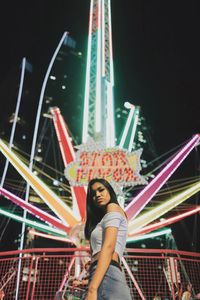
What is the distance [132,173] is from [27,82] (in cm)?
4053

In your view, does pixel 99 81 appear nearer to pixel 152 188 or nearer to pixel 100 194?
pixel 152 188

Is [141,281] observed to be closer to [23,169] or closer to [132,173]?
[132,173]

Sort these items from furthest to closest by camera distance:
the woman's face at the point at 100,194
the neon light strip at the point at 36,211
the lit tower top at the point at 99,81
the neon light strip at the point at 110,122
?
the lit tower top at the point at 99,81, the neon light strip at the point at 110,122, the neon light strip at the point at 36,211, the woman's face at the point at 100,194

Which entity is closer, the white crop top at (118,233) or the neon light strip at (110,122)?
the white crop top at (118,233)

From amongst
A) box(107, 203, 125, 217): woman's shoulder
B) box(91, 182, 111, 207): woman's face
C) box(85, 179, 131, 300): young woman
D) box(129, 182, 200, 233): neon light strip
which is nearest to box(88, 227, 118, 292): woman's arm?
box(85, 179, 131, 300): young woman

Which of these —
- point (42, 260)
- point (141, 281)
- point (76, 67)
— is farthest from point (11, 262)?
point (76, 67)

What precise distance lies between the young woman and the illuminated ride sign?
9.56 metres

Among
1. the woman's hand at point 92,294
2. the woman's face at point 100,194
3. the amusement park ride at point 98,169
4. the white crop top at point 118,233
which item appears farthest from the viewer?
the amusement park ride at point 98,169

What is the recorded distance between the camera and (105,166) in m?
11.9

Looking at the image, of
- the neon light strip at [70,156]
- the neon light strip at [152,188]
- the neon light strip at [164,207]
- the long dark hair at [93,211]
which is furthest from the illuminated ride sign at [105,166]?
the long dark hair at [93,211]

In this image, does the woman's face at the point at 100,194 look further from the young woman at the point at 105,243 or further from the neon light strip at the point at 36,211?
the neon light strip at the point at 36,211

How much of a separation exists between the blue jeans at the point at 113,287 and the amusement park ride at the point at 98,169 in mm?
9946

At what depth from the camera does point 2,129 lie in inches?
1662

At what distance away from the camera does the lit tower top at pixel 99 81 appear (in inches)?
532
